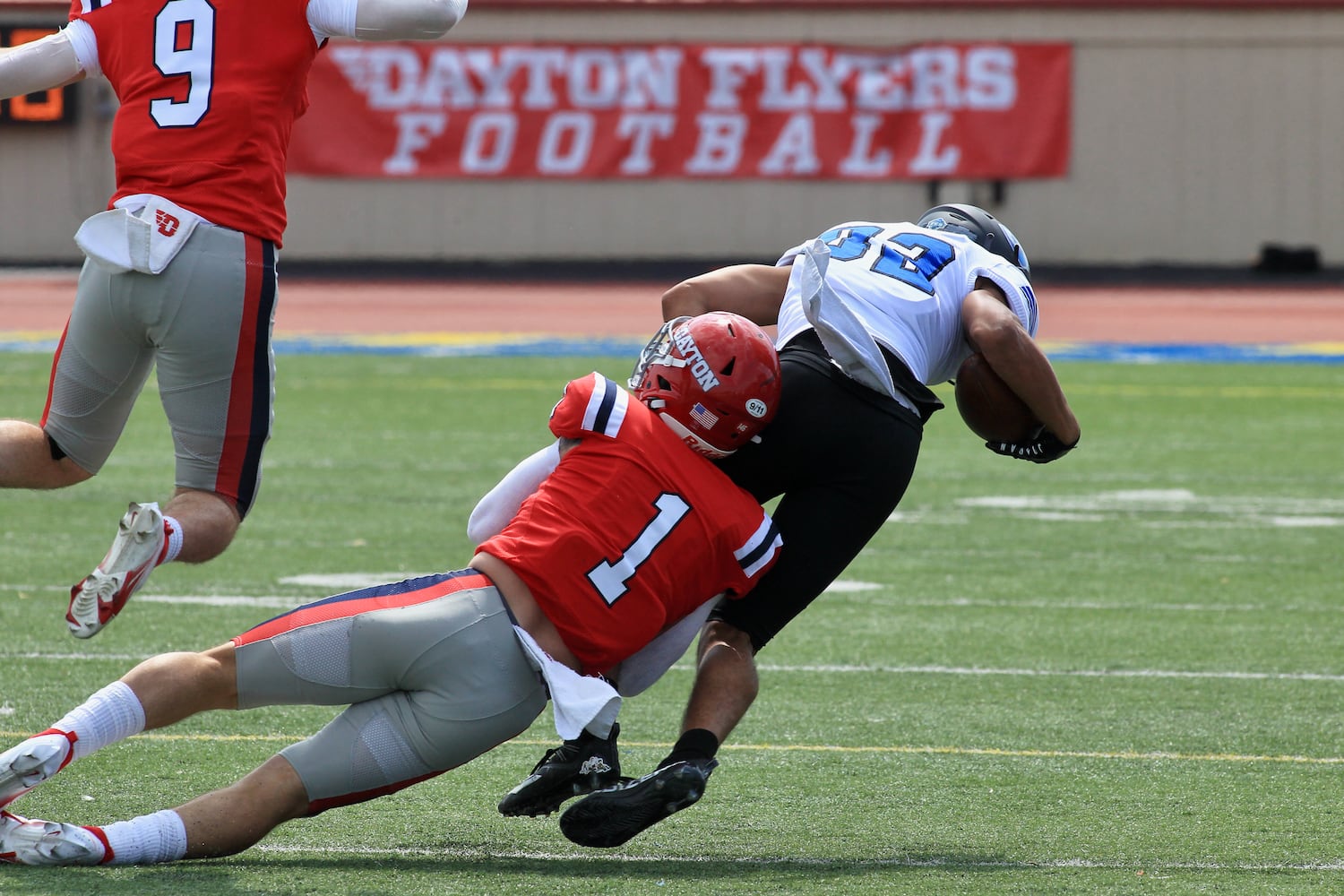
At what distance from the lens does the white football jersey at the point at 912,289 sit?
413 centimetres

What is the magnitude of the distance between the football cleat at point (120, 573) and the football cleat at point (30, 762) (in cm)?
41

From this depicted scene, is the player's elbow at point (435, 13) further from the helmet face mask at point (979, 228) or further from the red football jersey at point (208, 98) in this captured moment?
the helmet face mask at point (979, 228)

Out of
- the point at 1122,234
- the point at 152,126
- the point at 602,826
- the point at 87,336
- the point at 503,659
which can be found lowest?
the point at 1122,234

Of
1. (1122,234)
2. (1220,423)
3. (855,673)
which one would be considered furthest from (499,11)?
(855,673)

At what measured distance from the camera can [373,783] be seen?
3484 mm

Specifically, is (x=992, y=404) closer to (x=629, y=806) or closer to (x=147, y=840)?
(x=629, y=806)

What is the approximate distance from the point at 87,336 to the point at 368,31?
37.0 inches

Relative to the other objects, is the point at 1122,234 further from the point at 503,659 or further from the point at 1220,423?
the point at 503,659

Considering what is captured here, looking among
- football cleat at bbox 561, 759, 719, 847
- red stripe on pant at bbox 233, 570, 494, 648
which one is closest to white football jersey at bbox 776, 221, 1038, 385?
red stripe on pant at bbox 233, 570, 494, 648

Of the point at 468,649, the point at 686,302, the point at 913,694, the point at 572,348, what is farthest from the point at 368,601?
the point at 572,348

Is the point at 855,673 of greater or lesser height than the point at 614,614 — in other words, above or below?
below

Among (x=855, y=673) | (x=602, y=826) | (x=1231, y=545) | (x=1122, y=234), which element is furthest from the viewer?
(x=1122, y=234)

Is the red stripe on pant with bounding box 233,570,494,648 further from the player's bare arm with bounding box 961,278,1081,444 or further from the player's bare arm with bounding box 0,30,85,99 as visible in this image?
the player's bare arm with bounding box 0,30,85,99

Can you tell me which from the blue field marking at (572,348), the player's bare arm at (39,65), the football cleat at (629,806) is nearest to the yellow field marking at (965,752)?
the football cleat at (629,806)
